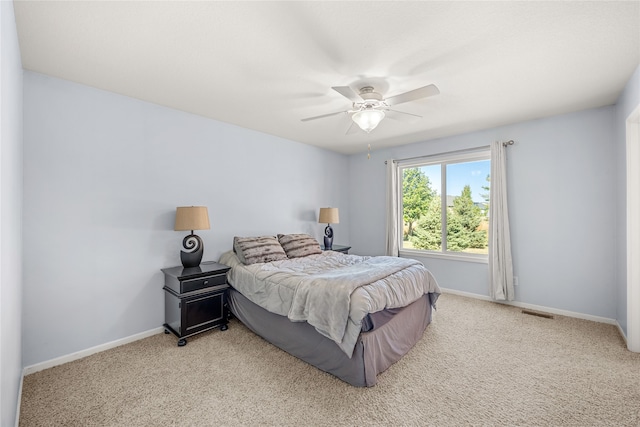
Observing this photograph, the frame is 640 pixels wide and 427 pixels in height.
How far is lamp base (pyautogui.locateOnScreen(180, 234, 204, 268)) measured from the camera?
3.02m

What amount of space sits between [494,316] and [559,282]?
0.96m

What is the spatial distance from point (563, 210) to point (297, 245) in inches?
136

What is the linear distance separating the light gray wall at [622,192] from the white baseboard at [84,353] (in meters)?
4.95

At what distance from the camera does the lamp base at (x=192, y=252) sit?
3016 mm

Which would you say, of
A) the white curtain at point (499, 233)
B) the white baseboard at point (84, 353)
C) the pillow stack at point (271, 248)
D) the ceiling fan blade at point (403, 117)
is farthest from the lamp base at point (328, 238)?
the white baseboard at point (84, 353)

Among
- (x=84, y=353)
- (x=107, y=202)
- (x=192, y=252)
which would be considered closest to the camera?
(x=84, y=353)

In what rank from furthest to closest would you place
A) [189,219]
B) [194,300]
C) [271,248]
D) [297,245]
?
[297,245] < [271,248] < [189,219] < [194,300]

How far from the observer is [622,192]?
2828mm

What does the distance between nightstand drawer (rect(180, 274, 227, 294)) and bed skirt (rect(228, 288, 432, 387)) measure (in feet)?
0.95

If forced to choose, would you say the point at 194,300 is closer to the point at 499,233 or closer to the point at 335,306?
the point at 335,306

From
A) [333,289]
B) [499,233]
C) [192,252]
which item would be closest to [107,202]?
[192,252]

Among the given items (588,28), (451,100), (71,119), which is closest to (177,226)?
(71,119)

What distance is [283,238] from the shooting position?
396 centimetres

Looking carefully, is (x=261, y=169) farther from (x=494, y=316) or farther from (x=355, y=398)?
(x=494, y=316)
